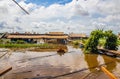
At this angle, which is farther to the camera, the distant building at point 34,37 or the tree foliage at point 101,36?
the distant building at point 34,37

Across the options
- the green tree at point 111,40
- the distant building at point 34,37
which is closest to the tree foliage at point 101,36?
the green tree at point 111,40

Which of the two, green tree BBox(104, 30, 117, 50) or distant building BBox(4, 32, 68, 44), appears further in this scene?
distant building BBox(4, 32, 68, 44)

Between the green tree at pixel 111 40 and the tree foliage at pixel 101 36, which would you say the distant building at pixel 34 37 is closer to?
the tree foliage at pixel 101 36

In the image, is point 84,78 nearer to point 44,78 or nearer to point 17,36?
point 44,78

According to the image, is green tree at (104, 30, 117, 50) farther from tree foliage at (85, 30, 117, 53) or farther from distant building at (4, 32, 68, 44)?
distant building at (4, 32, 68, 44)

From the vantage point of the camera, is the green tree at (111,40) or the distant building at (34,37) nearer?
the green tree at (111,40)

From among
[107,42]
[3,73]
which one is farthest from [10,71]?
[107,42]

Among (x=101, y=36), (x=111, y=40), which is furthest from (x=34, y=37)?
(x=111, y=40)

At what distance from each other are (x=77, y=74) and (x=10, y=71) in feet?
19.3

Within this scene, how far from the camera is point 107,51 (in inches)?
1273

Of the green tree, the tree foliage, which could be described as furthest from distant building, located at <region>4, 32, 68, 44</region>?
the green tree

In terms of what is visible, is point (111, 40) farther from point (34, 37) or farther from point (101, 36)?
point (34, 37)

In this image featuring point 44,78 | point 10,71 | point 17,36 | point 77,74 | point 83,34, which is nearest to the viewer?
point 44,78

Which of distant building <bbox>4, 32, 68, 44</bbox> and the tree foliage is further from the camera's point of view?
distant building <bbox>4, 32, 68, 44</bbox>
